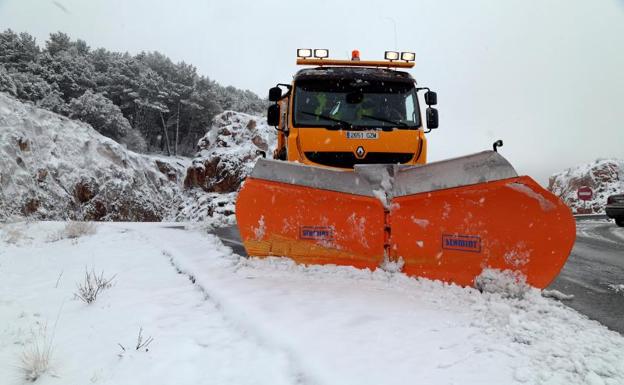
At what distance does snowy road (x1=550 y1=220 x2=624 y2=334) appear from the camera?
3125 millimetres

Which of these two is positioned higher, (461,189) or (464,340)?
(461,189)

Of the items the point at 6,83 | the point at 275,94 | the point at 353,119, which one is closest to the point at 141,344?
the point at 353,119

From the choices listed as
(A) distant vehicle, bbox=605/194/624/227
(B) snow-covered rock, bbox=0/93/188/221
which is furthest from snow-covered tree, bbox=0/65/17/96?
(A) distant vehicle, bbox=605/194/624/227

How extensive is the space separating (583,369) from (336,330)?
130 centimetres

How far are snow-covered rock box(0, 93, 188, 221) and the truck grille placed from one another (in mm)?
13368

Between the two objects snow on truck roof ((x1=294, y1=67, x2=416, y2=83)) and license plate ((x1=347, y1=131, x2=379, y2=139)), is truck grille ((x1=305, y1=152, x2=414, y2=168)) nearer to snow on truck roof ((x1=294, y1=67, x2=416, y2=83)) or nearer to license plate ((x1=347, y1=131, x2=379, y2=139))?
license plate ((x1=347, y1=131, x2=379, y2=139))

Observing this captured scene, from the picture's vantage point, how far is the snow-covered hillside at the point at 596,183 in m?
27.4

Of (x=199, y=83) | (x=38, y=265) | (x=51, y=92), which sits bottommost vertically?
(x=38, y=265)

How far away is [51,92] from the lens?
2859 cm

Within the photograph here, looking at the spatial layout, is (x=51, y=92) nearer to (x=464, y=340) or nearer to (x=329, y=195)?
(x=329, y=195)

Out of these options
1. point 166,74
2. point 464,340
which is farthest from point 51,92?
point 464,340

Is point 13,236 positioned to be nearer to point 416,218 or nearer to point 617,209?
point 416,218

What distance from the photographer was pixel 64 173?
18.8m

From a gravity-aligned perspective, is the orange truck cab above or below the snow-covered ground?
above
